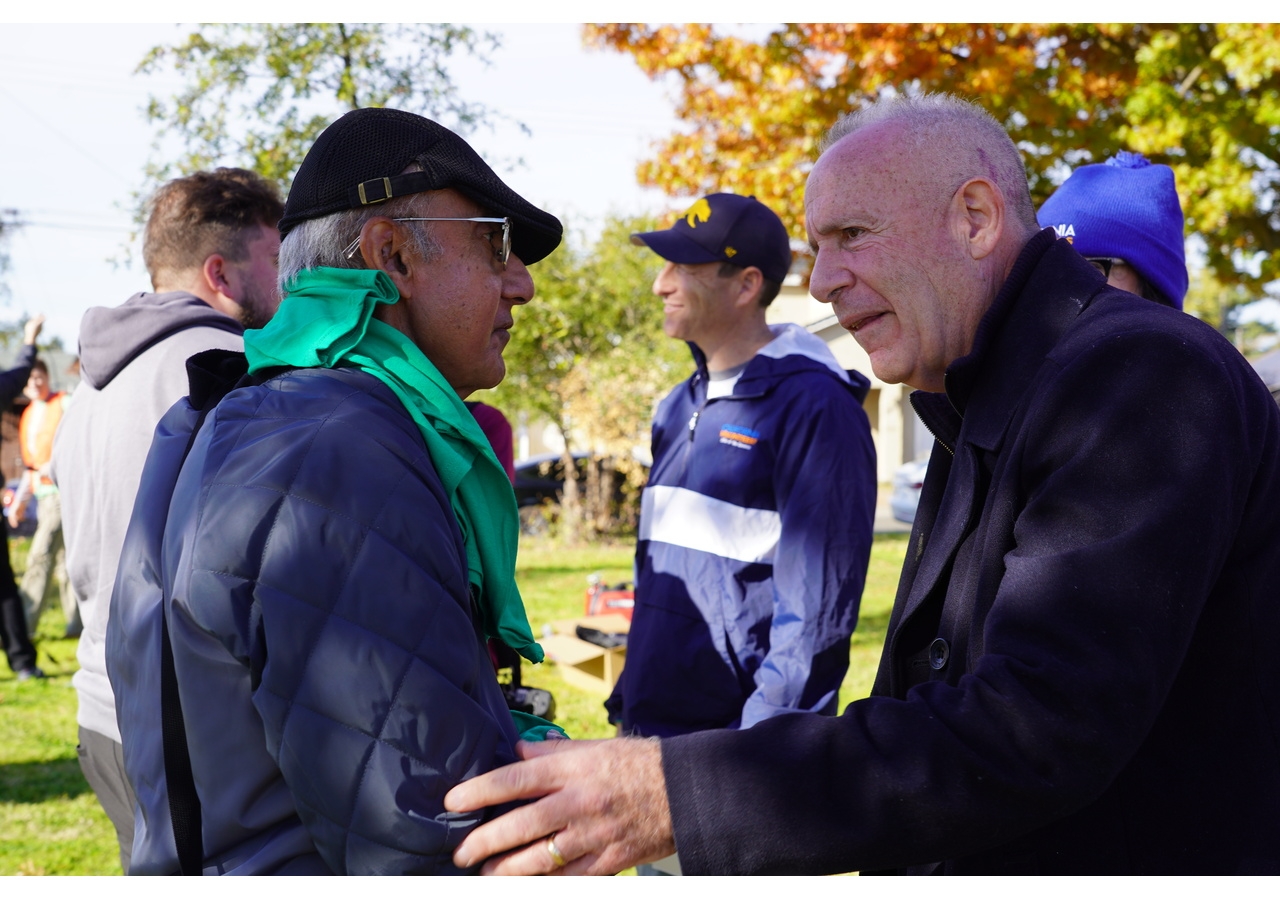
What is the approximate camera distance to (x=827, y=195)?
2.06 metres

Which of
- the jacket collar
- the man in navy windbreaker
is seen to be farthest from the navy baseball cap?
the jacket collar

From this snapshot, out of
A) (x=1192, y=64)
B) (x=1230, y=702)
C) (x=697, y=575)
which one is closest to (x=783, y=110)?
(x=1192, y=64)

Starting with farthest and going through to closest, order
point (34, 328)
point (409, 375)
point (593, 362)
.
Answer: point (593, 362), point (34, 328), point (409, 375)

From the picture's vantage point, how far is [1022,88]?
9922mm

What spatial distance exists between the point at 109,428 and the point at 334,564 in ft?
6.45

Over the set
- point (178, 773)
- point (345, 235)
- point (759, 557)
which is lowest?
point (759, 557)

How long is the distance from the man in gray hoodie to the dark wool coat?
2079 mm

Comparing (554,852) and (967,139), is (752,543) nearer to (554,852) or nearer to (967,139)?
(967,139)

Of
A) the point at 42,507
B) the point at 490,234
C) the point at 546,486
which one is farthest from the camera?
the point at 546,486

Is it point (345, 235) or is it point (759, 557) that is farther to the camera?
point (759, 557)

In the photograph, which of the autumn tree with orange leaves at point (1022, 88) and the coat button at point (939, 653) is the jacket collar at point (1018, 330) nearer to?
the coat button at point (939, 653)

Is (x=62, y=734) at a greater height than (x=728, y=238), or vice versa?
(x=728, y=238)

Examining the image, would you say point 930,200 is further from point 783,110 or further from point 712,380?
point 783,110

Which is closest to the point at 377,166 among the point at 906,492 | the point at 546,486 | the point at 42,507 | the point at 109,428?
the point at 109,428
